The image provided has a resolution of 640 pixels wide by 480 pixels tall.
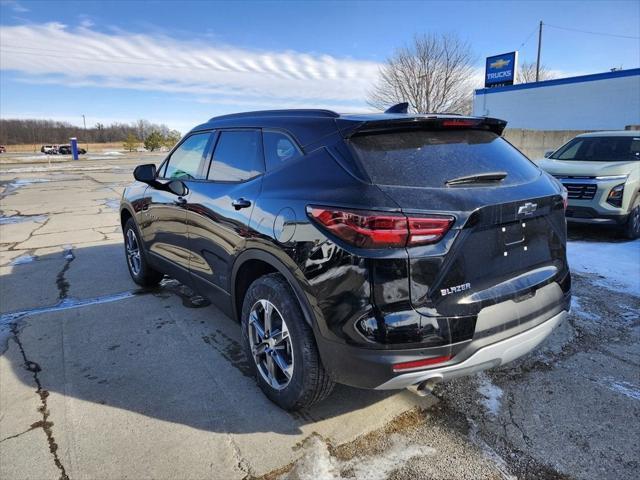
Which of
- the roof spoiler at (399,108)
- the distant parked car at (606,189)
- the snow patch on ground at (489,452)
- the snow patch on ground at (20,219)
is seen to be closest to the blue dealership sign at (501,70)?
the distant parked car at (606,189)

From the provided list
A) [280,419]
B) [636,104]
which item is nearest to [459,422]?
[280,419]

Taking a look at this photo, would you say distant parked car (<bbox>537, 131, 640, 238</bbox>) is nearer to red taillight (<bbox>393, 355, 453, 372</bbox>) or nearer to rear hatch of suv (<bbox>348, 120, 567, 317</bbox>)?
rear hatch of suv (<bbox>348, 120, 567, 317</bbox>)

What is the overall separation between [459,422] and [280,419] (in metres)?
1.07

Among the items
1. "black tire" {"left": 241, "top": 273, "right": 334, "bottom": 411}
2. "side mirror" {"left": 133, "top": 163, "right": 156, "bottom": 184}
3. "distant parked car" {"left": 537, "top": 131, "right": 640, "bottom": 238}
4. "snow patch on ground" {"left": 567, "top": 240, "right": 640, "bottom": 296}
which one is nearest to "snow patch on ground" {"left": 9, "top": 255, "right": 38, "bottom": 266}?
"side mirror" {"left": 133, "top": 163, "right": 156, "bottom": 184}

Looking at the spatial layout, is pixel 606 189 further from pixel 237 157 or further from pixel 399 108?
pixel 237 157

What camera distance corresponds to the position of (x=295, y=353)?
248cm

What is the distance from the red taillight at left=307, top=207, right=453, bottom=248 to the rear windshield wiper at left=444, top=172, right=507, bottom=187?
27 centimetres

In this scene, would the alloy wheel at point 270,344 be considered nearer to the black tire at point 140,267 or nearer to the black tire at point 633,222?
the black tire at point 140,267

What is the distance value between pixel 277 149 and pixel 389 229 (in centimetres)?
113

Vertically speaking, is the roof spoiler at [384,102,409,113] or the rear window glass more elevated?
the roof spoiler at [384,102,409,113]

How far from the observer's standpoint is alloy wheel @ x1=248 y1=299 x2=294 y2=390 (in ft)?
8.68

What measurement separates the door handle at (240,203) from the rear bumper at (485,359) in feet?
4.52

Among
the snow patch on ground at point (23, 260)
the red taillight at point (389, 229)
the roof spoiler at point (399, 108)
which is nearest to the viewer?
the red taillight at point (389, 229)

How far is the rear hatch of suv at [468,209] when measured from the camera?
211cm
